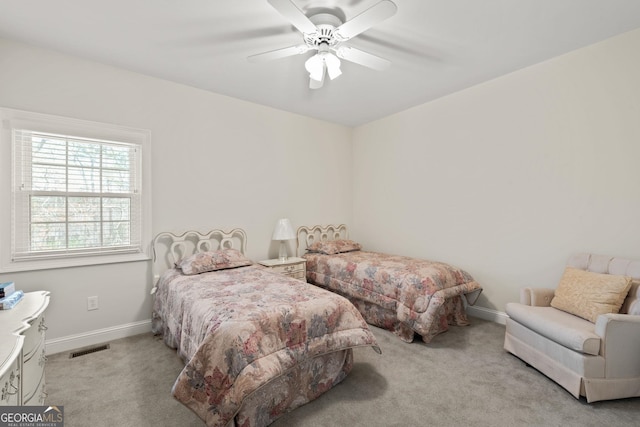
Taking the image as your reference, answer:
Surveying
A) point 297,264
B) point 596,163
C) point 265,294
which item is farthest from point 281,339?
point 596,163

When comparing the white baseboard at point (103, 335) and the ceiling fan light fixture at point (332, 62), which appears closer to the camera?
the ceiling fan light fixture at point (332, 62)

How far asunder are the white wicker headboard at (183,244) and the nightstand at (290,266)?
1.63 feet

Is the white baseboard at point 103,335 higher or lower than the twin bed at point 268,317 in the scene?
lower

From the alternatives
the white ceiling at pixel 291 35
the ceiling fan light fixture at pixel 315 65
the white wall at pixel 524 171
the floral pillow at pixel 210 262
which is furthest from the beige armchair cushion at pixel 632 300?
the floral pillow at pixel 210 262

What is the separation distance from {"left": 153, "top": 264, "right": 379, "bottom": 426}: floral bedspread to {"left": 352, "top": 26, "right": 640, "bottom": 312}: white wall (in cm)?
205

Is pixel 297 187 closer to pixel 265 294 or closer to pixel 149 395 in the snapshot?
pixel 265 294

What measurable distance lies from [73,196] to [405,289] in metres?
3.29

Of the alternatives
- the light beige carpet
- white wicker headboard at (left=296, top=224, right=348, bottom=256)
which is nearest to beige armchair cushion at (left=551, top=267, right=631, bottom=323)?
the light beige carpet

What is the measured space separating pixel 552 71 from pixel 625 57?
499mm

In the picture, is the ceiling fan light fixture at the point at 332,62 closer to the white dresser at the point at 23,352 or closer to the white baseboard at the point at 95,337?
the white dresser at the point at 23,352

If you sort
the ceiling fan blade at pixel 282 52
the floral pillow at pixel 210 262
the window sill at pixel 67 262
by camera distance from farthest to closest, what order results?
the floral pillow at pixel 210 262 → the window sill at pixel 67 262 → the ceiling fan blade at pixel 282 52

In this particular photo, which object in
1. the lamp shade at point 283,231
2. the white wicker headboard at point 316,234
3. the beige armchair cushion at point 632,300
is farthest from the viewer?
the white wicker headboard at point 316,234

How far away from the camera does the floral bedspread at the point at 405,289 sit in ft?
9.25

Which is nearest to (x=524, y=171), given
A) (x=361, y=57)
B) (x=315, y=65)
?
(x=361, y=57)
